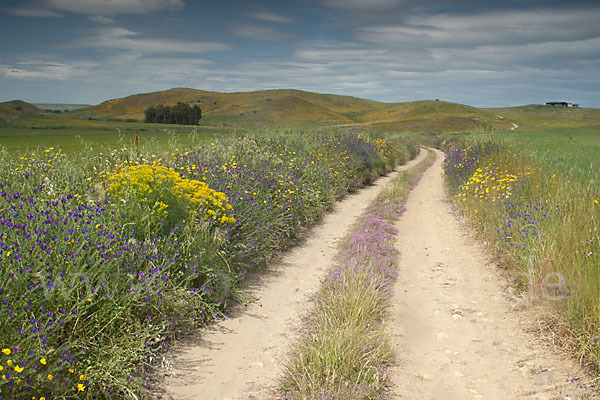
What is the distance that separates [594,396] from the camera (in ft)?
10.6

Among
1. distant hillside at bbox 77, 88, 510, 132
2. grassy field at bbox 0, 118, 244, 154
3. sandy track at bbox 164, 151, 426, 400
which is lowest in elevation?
sandy track at bbox 164, 151, 426, 400

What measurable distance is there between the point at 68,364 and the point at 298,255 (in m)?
4.75

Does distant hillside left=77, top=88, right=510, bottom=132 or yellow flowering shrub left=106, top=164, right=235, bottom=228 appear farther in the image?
distant hillside left=77, top=88, right=510, bottom=132

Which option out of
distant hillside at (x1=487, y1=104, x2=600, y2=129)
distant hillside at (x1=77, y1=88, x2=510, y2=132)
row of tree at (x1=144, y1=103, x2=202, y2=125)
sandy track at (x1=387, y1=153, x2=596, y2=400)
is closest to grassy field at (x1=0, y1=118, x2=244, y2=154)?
sandy track at (x1=387, y1=153, x2=596, y2=400)

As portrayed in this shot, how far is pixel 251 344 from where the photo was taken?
4.28m

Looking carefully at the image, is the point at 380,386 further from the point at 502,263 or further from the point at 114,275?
the point at 502,263

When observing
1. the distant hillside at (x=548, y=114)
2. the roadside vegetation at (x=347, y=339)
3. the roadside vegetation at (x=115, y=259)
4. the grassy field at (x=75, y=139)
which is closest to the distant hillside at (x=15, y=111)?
the grassy field at (x=75, y=139)

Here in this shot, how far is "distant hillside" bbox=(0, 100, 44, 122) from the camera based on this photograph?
17975 millimetres

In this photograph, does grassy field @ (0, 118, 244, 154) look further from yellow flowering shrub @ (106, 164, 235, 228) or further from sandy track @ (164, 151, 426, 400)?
sandy track @ (164, 151, 426, 400)

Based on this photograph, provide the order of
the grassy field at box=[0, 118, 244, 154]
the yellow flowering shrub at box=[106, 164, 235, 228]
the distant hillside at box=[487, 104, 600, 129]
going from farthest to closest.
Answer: the distant hillside at box=[487, 104, 600, 129]
the grassy field at box=[0, 118, 244, 154]
the yellow flowering shrub at box=[106, 164, 235, 228]

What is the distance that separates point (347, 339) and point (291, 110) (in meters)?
57.8

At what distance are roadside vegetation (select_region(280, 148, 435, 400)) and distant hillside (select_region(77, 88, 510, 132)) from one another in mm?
34251

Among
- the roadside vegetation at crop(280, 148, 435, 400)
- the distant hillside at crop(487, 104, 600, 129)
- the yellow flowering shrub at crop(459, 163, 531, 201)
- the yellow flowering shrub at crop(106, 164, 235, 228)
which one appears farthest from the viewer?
the distant hillside at crop(487, 104, 600, 129)

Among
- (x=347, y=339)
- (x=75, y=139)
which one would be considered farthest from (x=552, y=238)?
(x=75, y=139)
